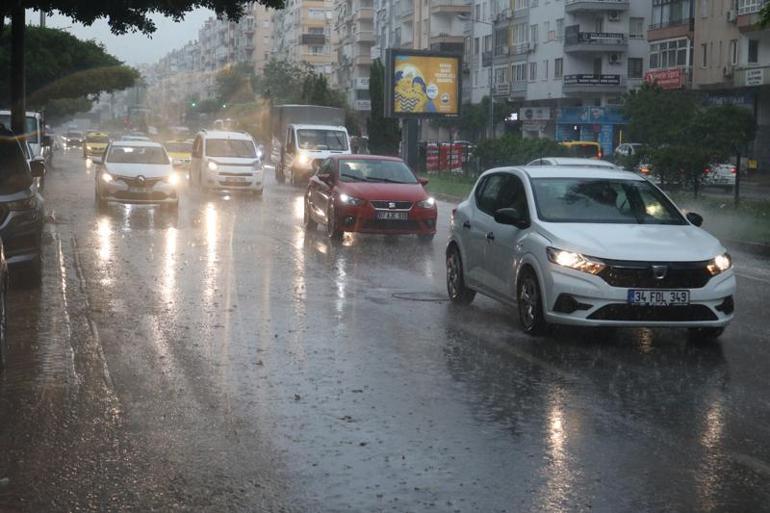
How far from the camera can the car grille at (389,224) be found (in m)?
21.2

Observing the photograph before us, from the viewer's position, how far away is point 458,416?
777cm

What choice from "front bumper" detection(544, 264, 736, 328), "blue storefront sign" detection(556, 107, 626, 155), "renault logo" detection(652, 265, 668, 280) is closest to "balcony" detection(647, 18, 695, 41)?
"blue storefront sign" detection(556, 107, 626, 155)

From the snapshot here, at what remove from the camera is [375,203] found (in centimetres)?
2122

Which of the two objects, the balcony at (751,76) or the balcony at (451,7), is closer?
the balcony at (751,76)

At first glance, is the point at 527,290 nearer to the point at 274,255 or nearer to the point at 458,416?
the point at 458,416

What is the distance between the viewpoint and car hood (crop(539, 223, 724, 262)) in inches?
410

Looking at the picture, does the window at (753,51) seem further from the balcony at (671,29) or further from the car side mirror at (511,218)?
the car side mirror at (511,218)

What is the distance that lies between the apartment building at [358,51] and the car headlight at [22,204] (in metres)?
105

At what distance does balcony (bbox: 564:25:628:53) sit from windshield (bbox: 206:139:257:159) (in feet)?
141

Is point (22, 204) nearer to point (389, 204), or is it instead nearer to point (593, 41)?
point (389, 204)

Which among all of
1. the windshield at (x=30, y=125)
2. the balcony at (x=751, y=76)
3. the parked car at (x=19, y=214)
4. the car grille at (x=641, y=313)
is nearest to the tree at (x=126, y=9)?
the parked car at (x=19, y=214)

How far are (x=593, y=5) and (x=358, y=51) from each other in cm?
4862

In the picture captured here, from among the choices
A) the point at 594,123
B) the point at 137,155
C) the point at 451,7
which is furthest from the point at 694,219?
the point at 451,7

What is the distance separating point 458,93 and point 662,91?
10.4 m
